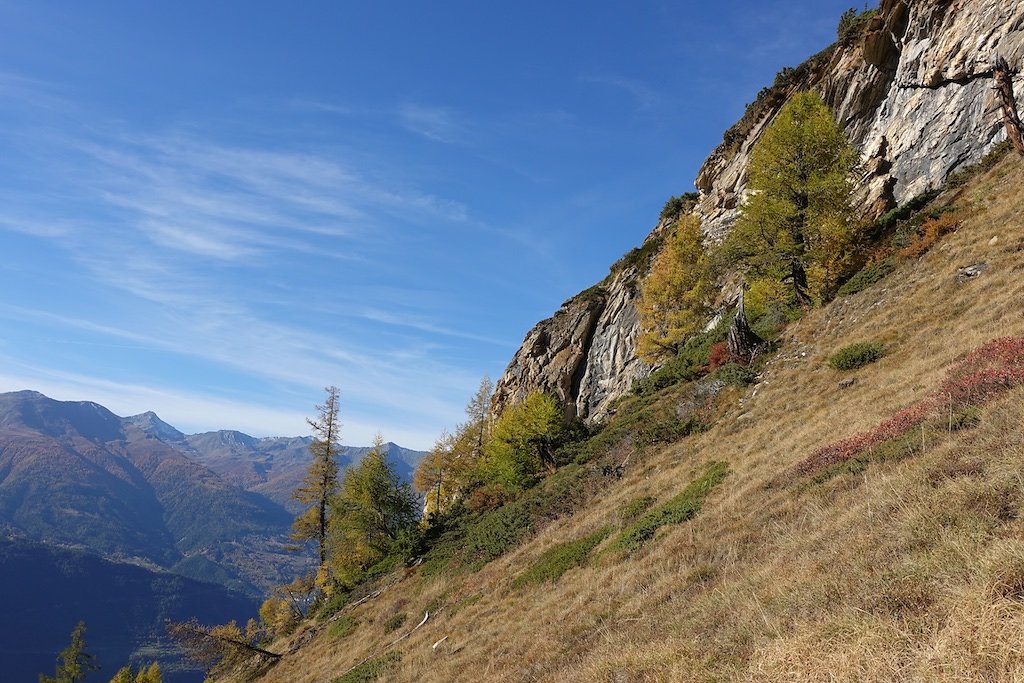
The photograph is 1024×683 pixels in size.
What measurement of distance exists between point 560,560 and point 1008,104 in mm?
28206

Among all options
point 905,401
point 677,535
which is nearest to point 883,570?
point 677,535

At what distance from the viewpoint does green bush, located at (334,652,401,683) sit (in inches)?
557

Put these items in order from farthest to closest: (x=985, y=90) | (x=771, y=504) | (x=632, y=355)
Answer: (x=632, y=355) < (x=985, y=90) < (x=771, y=504)

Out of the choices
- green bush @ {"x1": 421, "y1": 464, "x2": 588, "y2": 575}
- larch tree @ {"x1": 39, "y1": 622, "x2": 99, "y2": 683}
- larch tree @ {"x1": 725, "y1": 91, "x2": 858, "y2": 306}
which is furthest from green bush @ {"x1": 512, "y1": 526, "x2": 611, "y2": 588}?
larch tree @ {"x1": 39, "y1": 622, "x2": 99, "y2": 683}

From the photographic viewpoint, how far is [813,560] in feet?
20.9

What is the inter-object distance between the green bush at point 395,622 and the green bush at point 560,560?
22.7 ft

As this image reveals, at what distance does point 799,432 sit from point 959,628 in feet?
36.9

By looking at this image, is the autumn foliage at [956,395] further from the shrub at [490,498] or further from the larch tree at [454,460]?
the larch tree at [454,460]

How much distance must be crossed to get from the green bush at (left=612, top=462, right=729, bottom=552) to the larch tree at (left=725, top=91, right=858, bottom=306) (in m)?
15.6

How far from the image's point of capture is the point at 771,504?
32.1 ft

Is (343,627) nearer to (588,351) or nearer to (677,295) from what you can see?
(677,295)

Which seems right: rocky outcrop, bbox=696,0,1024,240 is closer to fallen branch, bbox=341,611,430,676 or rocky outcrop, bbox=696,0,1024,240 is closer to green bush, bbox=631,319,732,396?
green bush, bbox=631,319,732,396

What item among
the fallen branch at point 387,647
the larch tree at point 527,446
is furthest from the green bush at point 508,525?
the larch tree at point 527,446

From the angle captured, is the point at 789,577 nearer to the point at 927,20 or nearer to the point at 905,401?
the point at 905,401
